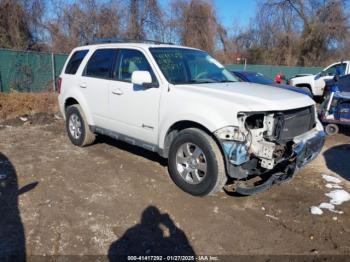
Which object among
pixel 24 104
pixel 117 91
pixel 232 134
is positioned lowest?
pixel 24 104

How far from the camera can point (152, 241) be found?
364cm

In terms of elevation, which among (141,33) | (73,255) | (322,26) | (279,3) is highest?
(279,3)

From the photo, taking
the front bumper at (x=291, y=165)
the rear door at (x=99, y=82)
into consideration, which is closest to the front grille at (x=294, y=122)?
the front bumper at (x=291, y=165)

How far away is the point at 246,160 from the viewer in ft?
13.5

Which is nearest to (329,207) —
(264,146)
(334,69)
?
(264,146)

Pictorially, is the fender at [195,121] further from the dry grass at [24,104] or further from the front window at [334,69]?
the front window at [334,69]

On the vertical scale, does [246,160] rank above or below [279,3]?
below

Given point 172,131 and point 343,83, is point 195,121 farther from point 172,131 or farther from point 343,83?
point 343,83

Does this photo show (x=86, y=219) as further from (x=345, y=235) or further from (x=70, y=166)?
(x=345, y=235)

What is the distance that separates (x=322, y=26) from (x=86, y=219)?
36016mm

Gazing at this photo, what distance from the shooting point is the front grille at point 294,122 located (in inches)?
166

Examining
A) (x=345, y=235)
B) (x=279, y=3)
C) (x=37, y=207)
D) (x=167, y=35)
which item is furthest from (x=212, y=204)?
(x=279, y=3)

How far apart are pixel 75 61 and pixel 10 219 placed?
3.56m

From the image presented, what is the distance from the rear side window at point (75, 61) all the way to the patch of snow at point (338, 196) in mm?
4759
